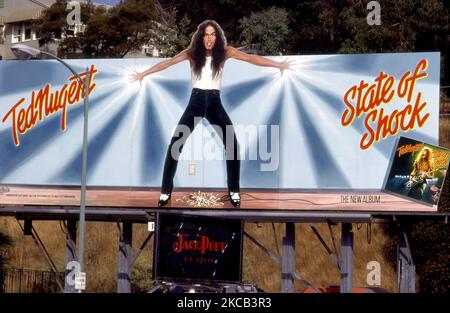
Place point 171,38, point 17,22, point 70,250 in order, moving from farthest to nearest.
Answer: point 17,22
point 171,38
point 70,250

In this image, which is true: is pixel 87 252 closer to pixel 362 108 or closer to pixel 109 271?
pixel 109 271

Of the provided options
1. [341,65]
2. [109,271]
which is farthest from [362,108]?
[109,271]

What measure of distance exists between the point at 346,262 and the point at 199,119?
690 centimetres

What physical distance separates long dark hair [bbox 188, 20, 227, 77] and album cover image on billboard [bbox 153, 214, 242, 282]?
8.99 meters

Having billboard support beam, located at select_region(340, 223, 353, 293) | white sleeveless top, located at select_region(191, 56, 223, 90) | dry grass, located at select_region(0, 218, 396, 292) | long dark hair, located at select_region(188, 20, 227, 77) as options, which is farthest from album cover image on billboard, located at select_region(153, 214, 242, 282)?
dry grass, located at select_region(0, 218, 396, 292)

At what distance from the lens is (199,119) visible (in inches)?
1503

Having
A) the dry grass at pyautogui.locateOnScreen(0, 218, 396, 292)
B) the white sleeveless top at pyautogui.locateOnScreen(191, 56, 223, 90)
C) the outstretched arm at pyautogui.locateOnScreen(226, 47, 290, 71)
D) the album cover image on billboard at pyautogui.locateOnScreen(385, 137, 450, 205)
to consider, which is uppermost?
the outstretched arm at pyautogui.locateOnScreen(226, 47, 290, 71)

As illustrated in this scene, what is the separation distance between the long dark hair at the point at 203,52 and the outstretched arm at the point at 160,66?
0.30 meters

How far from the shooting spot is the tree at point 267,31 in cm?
6556

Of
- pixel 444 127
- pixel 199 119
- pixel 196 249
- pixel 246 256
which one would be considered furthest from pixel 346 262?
pixel 444 127

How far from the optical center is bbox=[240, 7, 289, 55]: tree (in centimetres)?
6556

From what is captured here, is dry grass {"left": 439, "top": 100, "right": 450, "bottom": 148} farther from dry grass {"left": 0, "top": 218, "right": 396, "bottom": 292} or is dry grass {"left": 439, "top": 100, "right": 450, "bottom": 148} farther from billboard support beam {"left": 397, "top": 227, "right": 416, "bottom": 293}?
billboard support beam {"left": 397, "top": 227, "right": 416, "bottom": 293}

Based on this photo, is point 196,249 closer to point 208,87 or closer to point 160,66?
→ point 208,87

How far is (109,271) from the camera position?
54.1m
